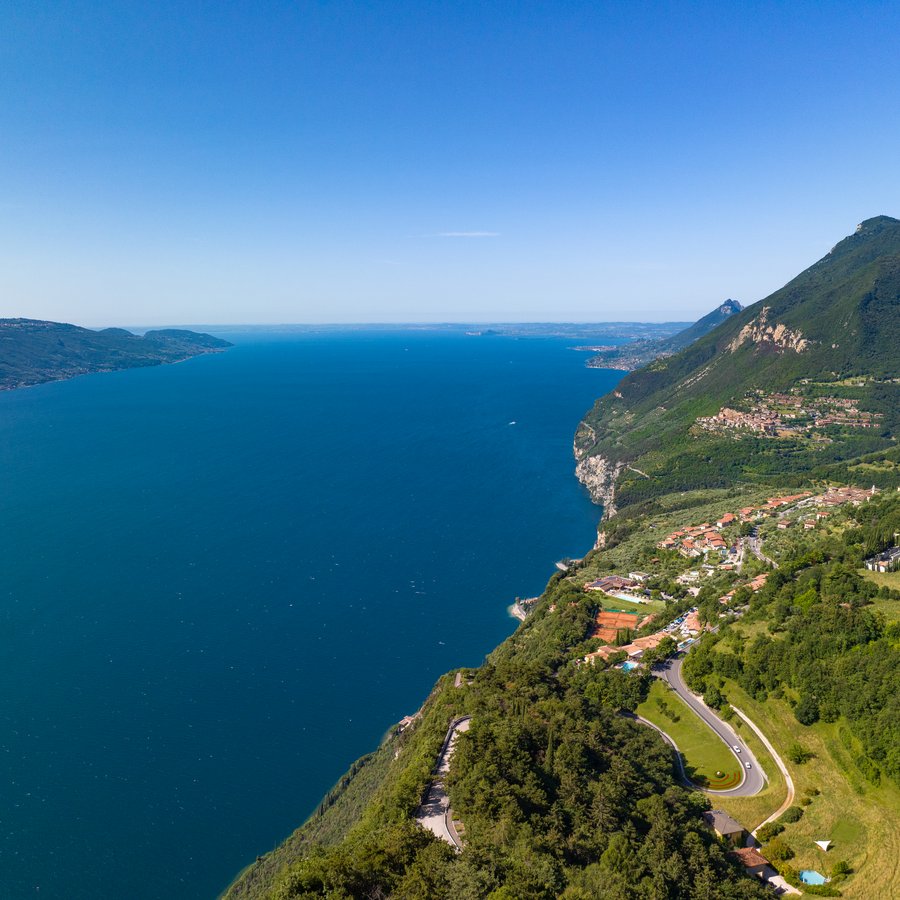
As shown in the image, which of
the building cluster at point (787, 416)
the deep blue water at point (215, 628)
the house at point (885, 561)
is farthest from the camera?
the building cluster at point (787, 416)

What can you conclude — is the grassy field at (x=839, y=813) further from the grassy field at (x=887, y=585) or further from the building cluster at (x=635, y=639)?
the building cluster at (x=635, y=639)

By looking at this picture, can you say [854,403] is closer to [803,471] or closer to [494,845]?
[803,471]

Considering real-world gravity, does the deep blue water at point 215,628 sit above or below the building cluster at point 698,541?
below

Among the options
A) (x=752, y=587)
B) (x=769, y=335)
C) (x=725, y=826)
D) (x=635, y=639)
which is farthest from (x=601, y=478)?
(x=725, y=826)

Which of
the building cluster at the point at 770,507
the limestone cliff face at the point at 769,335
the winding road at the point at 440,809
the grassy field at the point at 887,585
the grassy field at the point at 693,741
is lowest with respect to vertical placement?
the grassy field at the point at 693,741

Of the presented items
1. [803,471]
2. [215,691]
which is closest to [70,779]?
[215,691]

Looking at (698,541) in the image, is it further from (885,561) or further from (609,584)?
(885,561)

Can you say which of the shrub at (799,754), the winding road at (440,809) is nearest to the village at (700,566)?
the shrub at (799,754)

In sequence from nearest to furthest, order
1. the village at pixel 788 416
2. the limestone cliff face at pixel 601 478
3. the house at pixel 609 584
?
the house at pixel 609 584 → the limestone cliff face at pixel 601 478 → the village at pixel 788 416

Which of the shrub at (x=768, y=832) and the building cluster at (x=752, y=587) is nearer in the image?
the shrub at (x=768, y=832)
